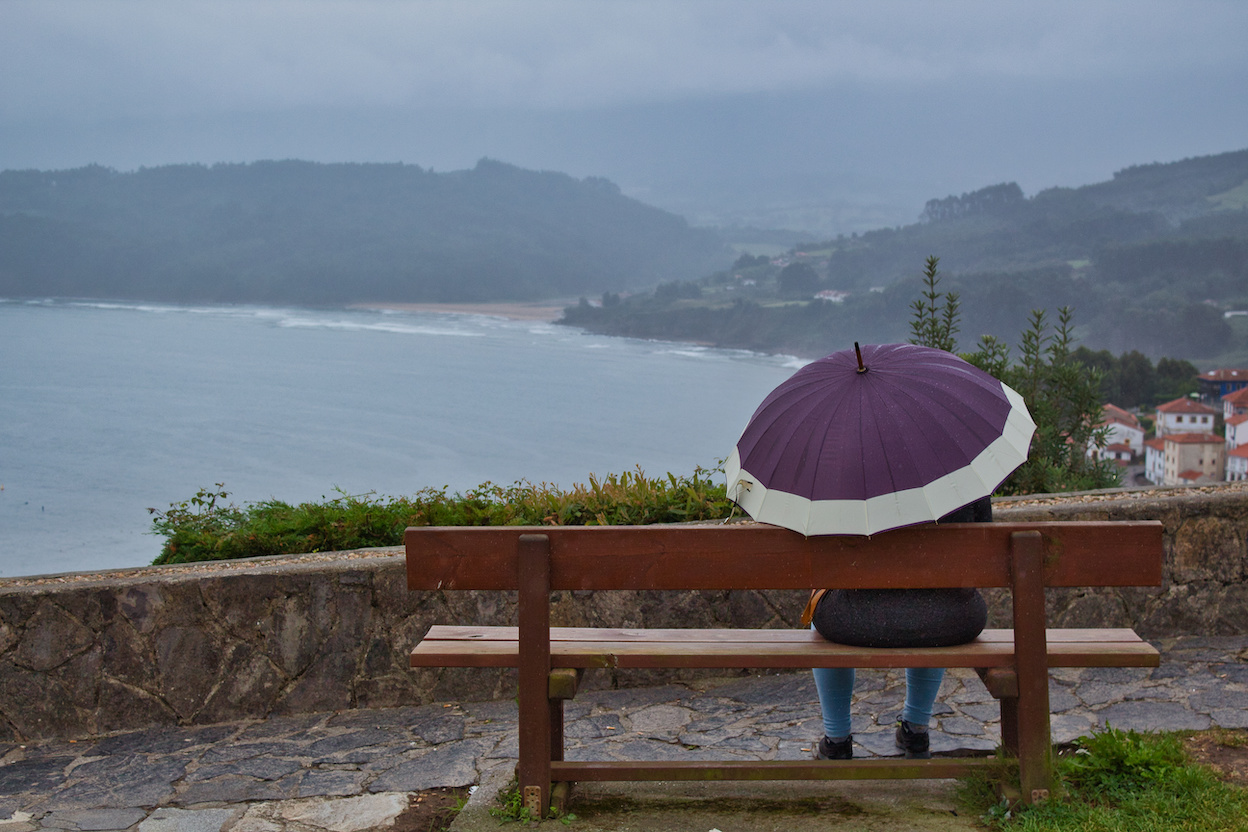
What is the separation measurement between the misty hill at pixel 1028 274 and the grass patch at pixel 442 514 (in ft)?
20.8

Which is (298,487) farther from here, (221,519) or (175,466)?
(221,519)

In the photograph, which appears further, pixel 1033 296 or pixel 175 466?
pixel 1033 296

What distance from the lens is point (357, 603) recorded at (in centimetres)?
433

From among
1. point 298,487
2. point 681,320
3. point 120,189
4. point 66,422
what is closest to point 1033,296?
point 681,320

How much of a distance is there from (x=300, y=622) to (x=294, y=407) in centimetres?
869

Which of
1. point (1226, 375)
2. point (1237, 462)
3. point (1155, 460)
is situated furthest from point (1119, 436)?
point (1226, 375)

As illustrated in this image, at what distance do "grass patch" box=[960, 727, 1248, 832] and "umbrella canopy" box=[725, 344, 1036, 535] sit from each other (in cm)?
88

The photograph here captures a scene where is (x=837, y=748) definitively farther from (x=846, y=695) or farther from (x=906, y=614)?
(x=906, y=614)

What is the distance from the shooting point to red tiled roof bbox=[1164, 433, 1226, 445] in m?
7.30

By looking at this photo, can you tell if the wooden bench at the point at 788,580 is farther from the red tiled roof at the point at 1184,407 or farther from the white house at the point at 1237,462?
the red tiled roof at the point at 1184,407

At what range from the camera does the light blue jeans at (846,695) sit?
297 centimetres

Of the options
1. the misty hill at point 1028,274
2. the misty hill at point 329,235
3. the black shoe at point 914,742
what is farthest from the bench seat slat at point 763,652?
the misty hill at point 329,235

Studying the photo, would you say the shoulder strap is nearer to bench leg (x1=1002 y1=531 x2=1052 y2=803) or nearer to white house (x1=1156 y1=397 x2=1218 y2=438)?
bench leg (x1=1002 y1=531 x2=1052 y2=803)

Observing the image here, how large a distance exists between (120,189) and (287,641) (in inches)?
558
